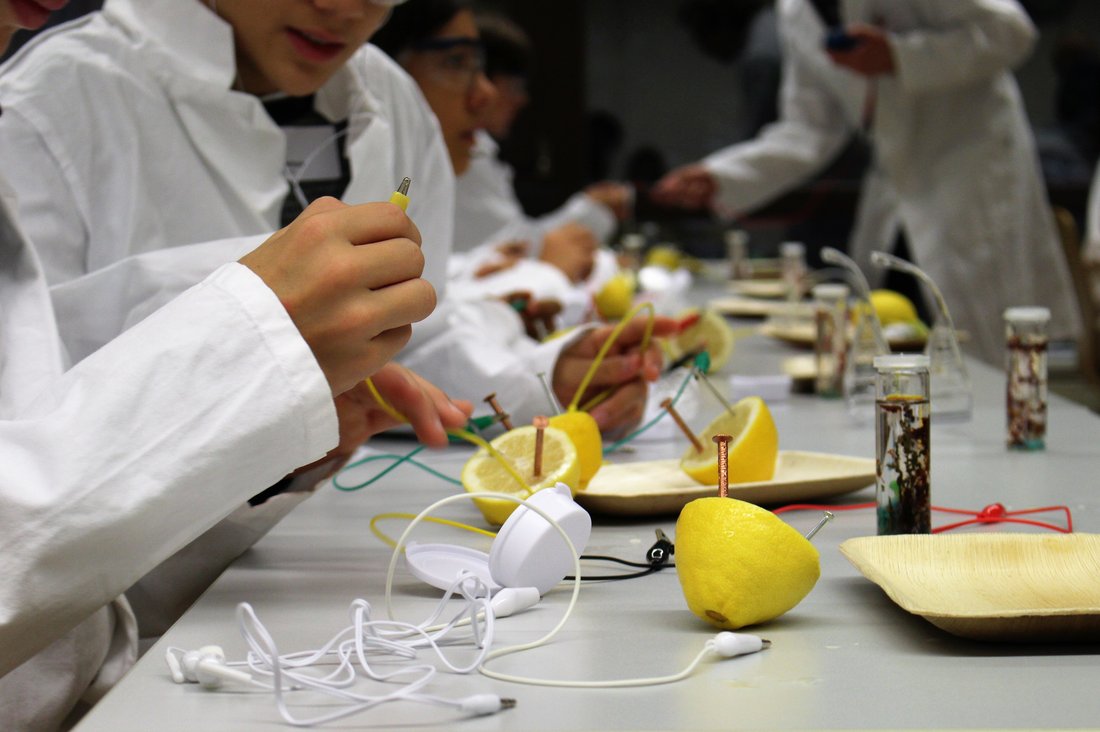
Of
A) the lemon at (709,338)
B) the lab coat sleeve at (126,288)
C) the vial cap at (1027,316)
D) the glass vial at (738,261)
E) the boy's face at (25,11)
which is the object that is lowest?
the glass vial at (738,261)

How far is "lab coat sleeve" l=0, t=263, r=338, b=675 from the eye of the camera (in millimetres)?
769

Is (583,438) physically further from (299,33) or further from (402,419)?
(299,33)

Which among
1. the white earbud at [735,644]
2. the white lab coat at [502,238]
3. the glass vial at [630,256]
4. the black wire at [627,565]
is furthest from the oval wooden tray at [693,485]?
the glass vial at [630,256]

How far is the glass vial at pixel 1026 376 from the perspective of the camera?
1.38 meters

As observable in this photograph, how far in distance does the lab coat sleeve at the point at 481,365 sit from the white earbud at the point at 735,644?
81 cm

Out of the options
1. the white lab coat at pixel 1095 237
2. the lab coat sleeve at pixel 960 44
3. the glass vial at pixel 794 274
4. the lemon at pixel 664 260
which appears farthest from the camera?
the white lab coat at pixel 1095 237

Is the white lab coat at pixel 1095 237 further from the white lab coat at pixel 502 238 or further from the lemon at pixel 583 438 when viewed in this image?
the lemon at pixel 583 438

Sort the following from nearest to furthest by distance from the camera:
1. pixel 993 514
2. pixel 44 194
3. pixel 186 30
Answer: pixel 993 514 < pixel 44 194 < pixel 186 30

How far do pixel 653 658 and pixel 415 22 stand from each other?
6.63 ft

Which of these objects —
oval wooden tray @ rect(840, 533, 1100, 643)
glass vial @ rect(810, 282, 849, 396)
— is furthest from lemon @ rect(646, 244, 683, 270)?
oval wooden tray @ rect(840, 533, 1100, 643)

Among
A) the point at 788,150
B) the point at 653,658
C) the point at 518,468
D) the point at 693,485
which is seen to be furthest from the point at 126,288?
the point at 788,150

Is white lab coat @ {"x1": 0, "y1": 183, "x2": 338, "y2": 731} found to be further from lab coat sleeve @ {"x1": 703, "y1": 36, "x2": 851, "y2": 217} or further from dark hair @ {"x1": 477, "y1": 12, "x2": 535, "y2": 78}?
lab coat sleeve @ {"x1": 703, "y1": 36, "x2": 851, "y2": 217}

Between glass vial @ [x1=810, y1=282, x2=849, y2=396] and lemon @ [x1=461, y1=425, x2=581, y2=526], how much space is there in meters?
0.85

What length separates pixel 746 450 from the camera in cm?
115
